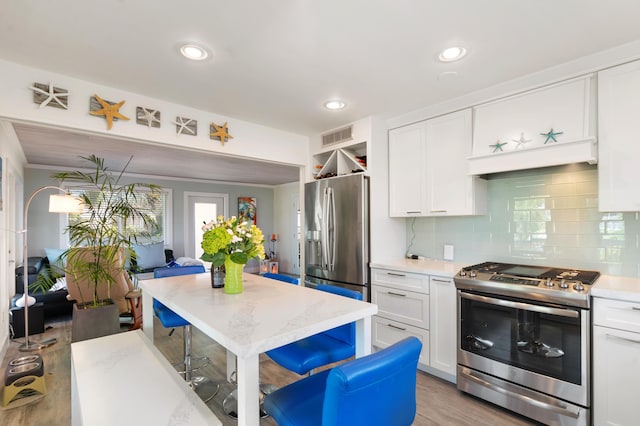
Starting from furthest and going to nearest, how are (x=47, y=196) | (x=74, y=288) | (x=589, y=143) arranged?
(x=47, y=196)
(x=74, y=288)
(x=589, y=143)

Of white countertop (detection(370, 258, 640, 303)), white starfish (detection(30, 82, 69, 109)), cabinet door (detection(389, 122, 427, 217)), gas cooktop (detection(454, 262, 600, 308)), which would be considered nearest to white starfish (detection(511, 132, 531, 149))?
cabinet door (detection(389, 122, 427, 217))

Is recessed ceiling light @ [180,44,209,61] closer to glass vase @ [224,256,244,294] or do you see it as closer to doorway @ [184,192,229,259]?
glass vase @ [224,256,244,294]

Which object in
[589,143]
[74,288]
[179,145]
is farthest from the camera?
[74,288]

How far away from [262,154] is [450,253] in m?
2.22

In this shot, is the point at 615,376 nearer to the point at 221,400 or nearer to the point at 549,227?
the point at 549,227

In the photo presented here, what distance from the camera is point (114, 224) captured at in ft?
9.86

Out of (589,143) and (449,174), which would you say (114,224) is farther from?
(589,143)

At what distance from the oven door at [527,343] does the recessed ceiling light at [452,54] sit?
166cm

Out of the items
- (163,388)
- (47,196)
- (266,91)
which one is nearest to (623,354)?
(163,388)

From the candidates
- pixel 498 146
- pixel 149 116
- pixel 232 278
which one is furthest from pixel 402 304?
pixel 149 116

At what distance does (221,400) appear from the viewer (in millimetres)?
2352

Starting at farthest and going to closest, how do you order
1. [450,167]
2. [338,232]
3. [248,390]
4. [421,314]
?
[338,232], [450,167], [421,314], [248,390]

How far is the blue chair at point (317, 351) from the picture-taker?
60.4 inches

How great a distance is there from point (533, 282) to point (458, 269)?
649mm
